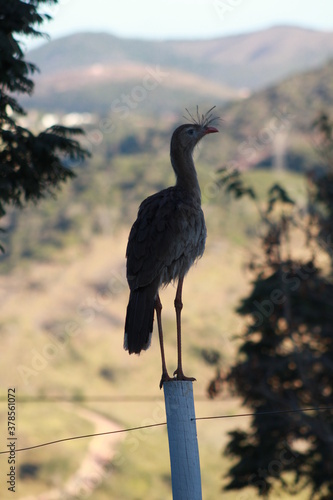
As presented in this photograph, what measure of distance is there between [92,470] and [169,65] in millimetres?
150102

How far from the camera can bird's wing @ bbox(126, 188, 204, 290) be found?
602 centimetres

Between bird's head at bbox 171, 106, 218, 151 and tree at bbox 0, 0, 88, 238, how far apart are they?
1714mm

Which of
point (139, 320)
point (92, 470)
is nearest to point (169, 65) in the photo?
point (92, 470)

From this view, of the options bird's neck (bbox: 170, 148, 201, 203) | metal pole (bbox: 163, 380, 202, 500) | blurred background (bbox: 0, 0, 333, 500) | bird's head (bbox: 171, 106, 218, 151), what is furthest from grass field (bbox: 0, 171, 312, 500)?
metal pole (bbox: 163, 380, 202, 500)

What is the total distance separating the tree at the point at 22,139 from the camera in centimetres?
780

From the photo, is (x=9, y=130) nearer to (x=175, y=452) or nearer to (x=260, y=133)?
(x=175, y=452)

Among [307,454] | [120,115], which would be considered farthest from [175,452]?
[120,115]

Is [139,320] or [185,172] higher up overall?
[185,172]

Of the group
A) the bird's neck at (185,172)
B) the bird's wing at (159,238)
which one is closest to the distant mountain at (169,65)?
the bird's neck at (185,172)

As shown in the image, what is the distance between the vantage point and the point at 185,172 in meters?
6.85

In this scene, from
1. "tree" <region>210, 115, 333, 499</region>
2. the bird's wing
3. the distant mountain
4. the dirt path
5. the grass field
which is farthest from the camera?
the distant mountain

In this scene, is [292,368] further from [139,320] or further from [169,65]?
[169,65]

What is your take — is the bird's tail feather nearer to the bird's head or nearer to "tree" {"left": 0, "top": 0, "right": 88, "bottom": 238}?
the bird's head

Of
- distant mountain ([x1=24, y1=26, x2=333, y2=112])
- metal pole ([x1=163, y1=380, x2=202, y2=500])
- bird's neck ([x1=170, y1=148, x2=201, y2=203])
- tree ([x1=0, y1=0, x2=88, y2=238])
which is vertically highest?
distant mountain ([x1=24, y1=26, x2=333, y2=112])
